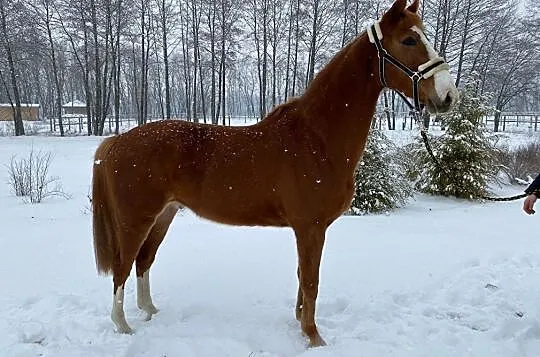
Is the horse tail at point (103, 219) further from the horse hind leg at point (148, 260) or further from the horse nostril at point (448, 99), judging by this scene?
the horse nostril at point (448, 99)

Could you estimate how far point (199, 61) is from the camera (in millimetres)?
29891

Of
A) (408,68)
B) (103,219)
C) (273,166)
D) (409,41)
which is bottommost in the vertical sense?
(103,219)

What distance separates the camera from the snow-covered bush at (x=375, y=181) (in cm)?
771

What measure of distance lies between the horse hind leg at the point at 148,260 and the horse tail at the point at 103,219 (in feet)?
0.88

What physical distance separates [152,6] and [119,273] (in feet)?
97.6

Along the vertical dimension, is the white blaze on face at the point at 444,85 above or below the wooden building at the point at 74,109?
below

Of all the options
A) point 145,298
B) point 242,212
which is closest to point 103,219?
point 145,298

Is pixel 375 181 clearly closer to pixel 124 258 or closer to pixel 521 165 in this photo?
pixel 124 258

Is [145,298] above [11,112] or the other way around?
the other way around

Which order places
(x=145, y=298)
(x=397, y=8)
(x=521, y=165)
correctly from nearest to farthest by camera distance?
(x=397, y=8) → (x=145, y=298) → (x=521, y=165)

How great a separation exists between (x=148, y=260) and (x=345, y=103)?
2.14 metres

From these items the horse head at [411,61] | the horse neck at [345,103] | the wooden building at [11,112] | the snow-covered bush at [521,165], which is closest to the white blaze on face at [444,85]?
the horse head at [411,61]

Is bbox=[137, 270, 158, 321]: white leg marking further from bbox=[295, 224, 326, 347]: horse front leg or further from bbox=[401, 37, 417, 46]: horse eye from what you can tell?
bbox=[401, 37, 417, 46]: horse eye

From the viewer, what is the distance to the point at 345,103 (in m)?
2.90
